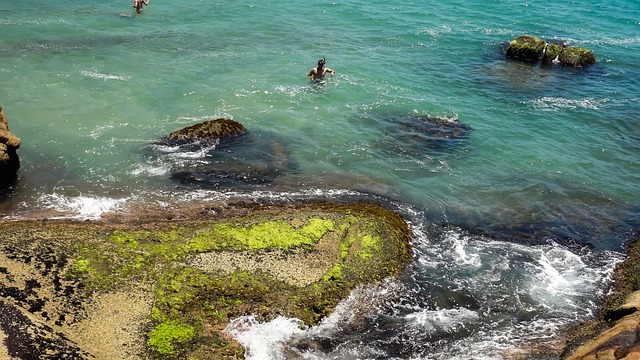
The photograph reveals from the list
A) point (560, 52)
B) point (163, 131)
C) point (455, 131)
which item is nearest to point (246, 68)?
point (163, 131)

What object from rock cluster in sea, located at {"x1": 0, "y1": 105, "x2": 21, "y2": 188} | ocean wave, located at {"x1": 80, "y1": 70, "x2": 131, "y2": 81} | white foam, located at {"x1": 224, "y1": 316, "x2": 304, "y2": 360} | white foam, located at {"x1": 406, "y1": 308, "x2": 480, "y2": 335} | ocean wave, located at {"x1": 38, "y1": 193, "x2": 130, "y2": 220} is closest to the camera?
white foam, located at {"x1": 224, "y1": 316, "x2": 304, "y2": 360}

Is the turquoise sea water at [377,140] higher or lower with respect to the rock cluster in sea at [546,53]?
lower

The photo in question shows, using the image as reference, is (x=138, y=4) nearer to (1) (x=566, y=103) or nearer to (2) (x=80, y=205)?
(2) (x=80, y=205)

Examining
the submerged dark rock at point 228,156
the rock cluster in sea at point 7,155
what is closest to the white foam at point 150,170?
the submerged dark rock at point 228,156

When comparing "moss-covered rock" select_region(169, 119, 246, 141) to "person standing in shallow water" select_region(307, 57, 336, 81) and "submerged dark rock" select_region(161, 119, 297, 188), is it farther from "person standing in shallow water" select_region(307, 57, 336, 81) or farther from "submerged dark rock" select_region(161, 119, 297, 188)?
"person standing in shallow water" select_region(307, 57, 336, 81)

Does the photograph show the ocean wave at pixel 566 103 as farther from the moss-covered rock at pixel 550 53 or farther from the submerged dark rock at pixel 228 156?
the submerged dark rock at pixel 228 156

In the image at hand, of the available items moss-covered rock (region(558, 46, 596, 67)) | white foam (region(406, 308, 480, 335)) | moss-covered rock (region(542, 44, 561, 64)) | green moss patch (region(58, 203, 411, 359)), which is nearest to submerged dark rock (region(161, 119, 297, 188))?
green moss patch (region(58, 203, 411, 359))
